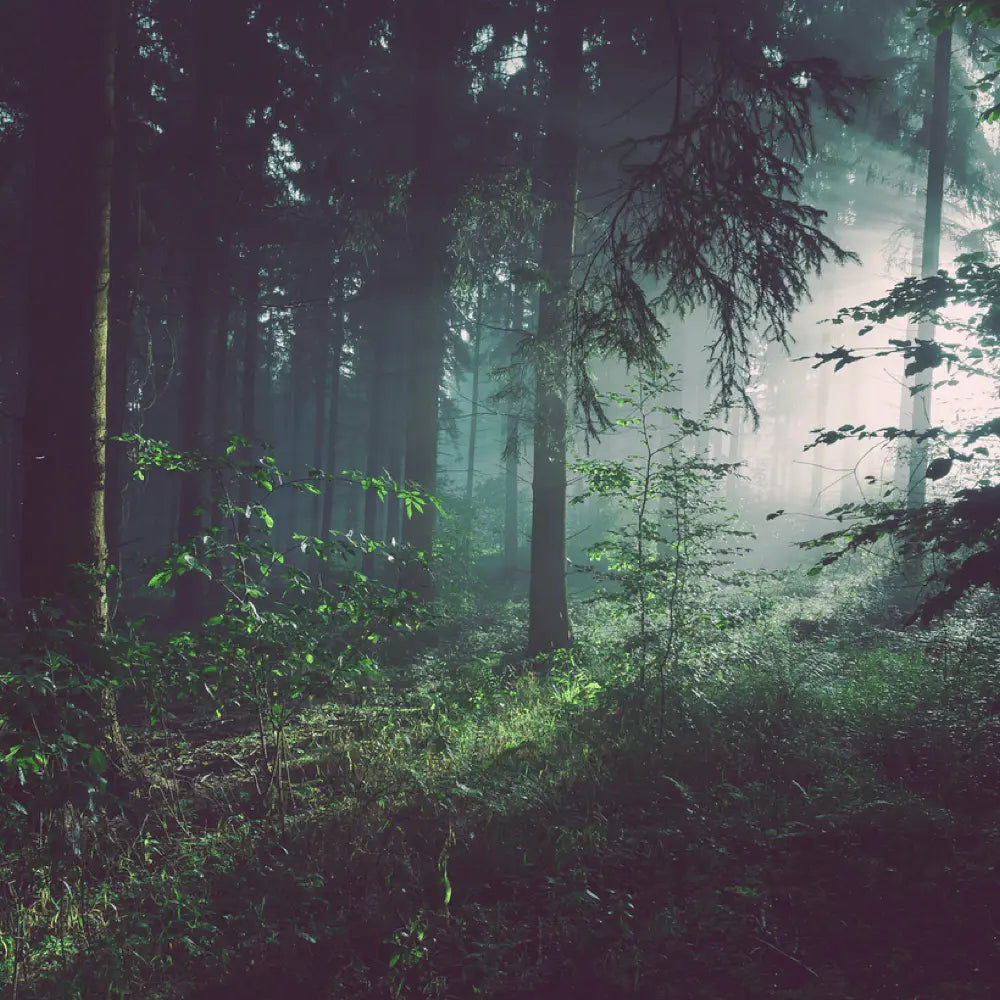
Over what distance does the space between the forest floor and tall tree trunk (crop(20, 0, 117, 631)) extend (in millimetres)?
2055

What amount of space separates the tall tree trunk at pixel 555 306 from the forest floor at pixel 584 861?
13.6 ft

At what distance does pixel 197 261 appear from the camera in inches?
523

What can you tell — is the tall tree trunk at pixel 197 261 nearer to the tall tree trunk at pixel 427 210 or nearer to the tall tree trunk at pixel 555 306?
the tall tree trunk at pixel 427 210

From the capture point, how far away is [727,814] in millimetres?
4371

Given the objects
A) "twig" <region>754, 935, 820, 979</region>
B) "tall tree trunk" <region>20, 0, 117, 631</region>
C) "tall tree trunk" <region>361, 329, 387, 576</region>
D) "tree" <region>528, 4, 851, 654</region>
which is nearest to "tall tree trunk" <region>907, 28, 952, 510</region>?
"tree" <region>528, 4, 851, 654</region>

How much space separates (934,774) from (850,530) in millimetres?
1824

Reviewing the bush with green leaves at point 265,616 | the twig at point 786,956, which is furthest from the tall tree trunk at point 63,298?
the twig at point 786,956

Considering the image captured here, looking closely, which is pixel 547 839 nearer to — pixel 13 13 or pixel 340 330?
pixel 13 13

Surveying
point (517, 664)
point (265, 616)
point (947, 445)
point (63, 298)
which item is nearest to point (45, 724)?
point (265, 616)

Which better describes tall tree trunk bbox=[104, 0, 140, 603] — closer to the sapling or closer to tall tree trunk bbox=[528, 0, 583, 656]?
tall tree trunk bbox=[528, 0, 583, 656]

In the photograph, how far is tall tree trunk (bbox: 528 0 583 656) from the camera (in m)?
10.1

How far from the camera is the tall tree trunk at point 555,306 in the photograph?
10.1 meters

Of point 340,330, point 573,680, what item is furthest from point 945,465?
point 340,330

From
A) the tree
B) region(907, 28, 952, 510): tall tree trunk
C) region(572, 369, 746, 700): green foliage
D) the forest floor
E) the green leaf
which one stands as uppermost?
region(907, 28, 952, 510): tall tree trunk
